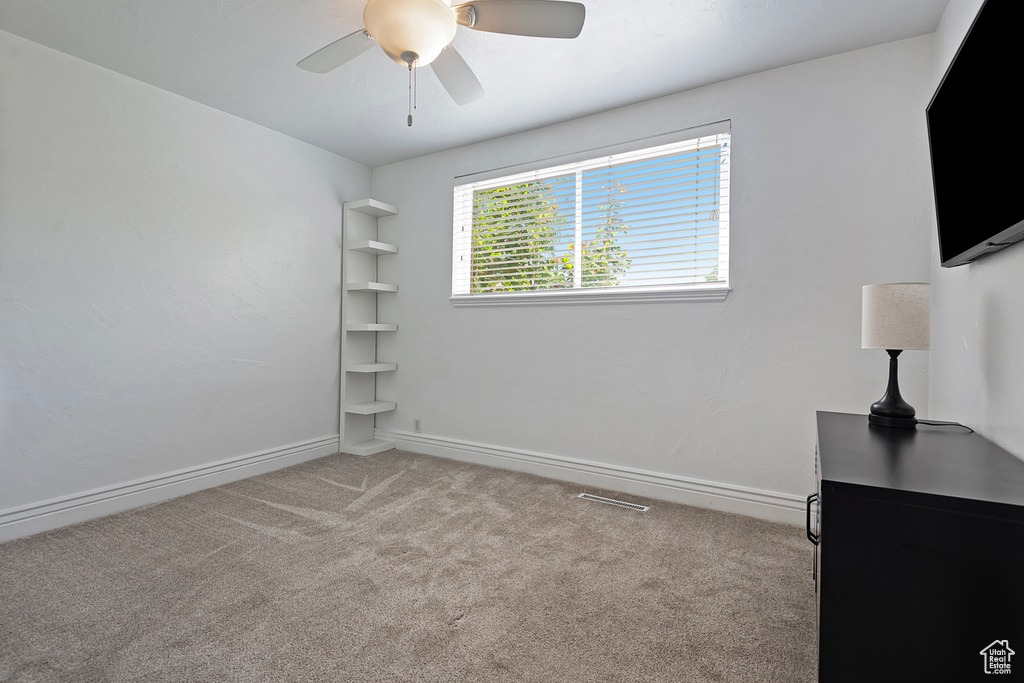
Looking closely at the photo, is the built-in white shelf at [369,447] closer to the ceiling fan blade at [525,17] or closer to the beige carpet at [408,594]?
the beige carpet at [408,594]

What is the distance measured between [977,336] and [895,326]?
9.5 inches

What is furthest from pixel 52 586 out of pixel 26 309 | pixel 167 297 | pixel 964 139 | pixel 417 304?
pixel 964 139

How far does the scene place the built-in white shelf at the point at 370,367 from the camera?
3.86 metres

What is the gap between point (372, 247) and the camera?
3.87m

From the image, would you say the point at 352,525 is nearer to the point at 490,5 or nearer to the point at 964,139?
the point at 490,5

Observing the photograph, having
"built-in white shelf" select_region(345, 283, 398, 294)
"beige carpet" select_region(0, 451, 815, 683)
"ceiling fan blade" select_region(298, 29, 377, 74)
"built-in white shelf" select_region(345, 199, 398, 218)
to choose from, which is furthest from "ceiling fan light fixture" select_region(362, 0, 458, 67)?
"built-in white shelf" select_region(345, 283, 398, 294)

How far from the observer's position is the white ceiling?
2096 mm

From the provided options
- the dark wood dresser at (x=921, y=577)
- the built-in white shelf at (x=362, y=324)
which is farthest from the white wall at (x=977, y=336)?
the built-in white shelf at (x=362, y=324)

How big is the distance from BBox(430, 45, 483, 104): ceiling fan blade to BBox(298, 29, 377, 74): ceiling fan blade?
27cm

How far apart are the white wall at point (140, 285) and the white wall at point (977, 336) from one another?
374 cm

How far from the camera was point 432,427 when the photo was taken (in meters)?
3.86

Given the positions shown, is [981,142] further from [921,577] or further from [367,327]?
[367,327]

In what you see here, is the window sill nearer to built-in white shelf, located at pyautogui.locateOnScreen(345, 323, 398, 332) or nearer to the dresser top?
built-in white shelf, located at pyautogui.locateOnScreen(345, 323, 398, 332)

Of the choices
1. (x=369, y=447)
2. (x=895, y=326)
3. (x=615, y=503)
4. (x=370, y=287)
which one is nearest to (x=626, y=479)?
(x=615, y=503)
